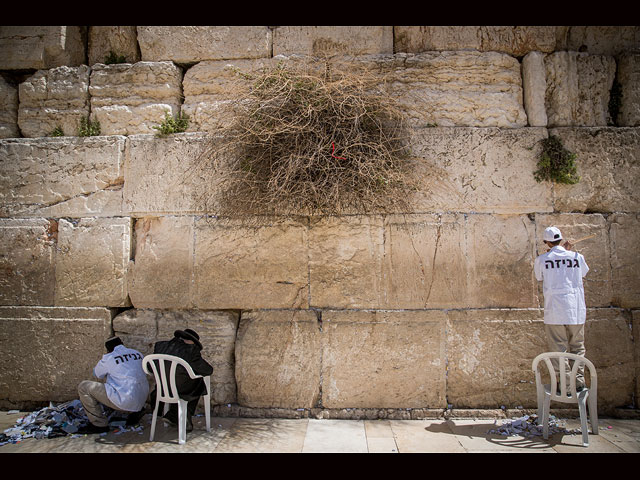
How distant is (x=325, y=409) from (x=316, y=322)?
818 millimetres

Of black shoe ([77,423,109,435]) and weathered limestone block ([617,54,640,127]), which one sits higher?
weathered limestone block ([617,54,640,127])

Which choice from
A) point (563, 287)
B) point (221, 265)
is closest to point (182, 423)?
point (221, 265)

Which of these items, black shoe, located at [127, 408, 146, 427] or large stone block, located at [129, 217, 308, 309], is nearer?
black shoe, located at [127, 408, 146, 427]

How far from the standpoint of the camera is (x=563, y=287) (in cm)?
333

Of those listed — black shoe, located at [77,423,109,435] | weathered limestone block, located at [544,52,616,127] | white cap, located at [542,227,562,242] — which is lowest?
black shoe, located at [77,423,109,435]

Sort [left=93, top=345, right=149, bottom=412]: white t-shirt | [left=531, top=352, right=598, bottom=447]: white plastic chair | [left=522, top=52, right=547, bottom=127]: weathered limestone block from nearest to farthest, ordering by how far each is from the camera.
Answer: [left=531, top=352, right=598, bottom=447]: white plastic chair
[left=93, top=345, right=149, bottom=412]: white t-shirt
[left=522, top=52, right=547, bottom=127]: weathered limestone block

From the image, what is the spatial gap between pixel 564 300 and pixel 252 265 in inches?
111

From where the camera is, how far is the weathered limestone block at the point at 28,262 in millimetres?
4070

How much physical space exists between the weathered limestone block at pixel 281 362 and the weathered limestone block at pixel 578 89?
3329 mm

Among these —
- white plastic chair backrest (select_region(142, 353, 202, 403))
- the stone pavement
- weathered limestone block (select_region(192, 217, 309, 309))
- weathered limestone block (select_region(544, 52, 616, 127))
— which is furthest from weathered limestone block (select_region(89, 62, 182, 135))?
weathered limestone block (select_region(544, 52, 616, 127))

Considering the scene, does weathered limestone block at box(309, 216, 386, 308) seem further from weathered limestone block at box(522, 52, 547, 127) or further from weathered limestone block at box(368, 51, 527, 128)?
weathered limestone block at box(522, 52, 547, 127)

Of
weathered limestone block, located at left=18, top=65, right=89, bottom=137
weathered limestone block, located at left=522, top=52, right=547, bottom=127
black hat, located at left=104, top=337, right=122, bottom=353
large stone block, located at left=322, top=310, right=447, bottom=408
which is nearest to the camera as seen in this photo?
black hat, located at left=104, top=337, right=122, bottom=353

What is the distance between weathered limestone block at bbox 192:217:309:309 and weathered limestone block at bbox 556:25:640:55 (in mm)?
3545

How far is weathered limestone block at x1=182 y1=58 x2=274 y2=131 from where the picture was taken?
4.18 m
